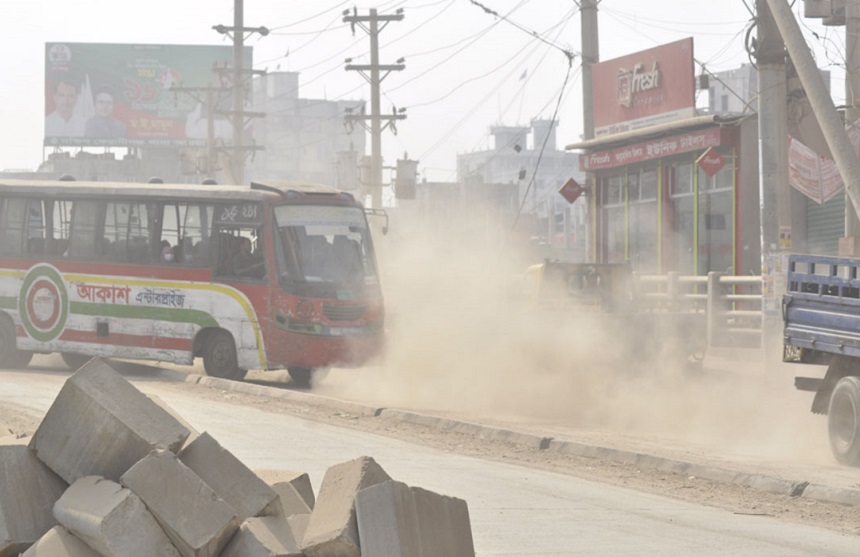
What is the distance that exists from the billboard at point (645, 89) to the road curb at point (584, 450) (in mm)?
17987

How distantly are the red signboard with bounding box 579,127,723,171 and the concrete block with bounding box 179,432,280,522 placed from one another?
26.4 meters

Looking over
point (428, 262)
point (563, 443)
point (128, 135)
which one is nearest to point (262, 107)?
point (128, 135)

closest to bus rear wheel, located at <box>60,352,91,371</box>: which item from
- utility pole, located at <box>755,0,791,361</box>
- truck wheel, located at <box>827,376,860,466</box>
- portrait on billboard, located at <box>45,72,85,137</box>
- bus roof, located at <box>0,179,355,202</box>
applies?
bus roof, located at <box>0,179,355,202</box>

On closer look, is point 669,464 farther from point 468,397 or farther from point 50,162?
point 50,162

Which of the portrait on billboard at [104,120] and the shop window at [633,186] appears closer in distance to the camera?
the shop window at [633,186]

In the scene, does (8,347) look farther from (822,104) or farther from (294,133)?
(294,133)

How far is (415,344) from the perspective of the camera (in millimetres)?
23266

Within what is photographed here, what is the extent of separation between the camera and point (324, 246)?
21.6m

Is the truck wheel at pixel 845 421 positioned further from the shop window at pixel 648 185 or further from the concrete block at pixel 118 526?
the shop window at pixel 648 185

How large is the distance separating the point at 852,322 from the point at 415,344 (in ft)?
36.1

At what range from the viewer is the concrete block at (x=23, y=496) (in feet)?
23.3

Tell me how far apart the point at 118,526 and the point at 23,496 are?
1.00 meters

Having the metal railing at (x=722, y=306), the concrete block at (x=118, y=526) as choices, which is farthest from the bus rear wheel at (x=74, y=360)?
the concrete block at (x=118, y=526)

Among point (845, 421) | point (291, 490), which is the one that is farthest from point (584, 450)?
point (291, 490)
